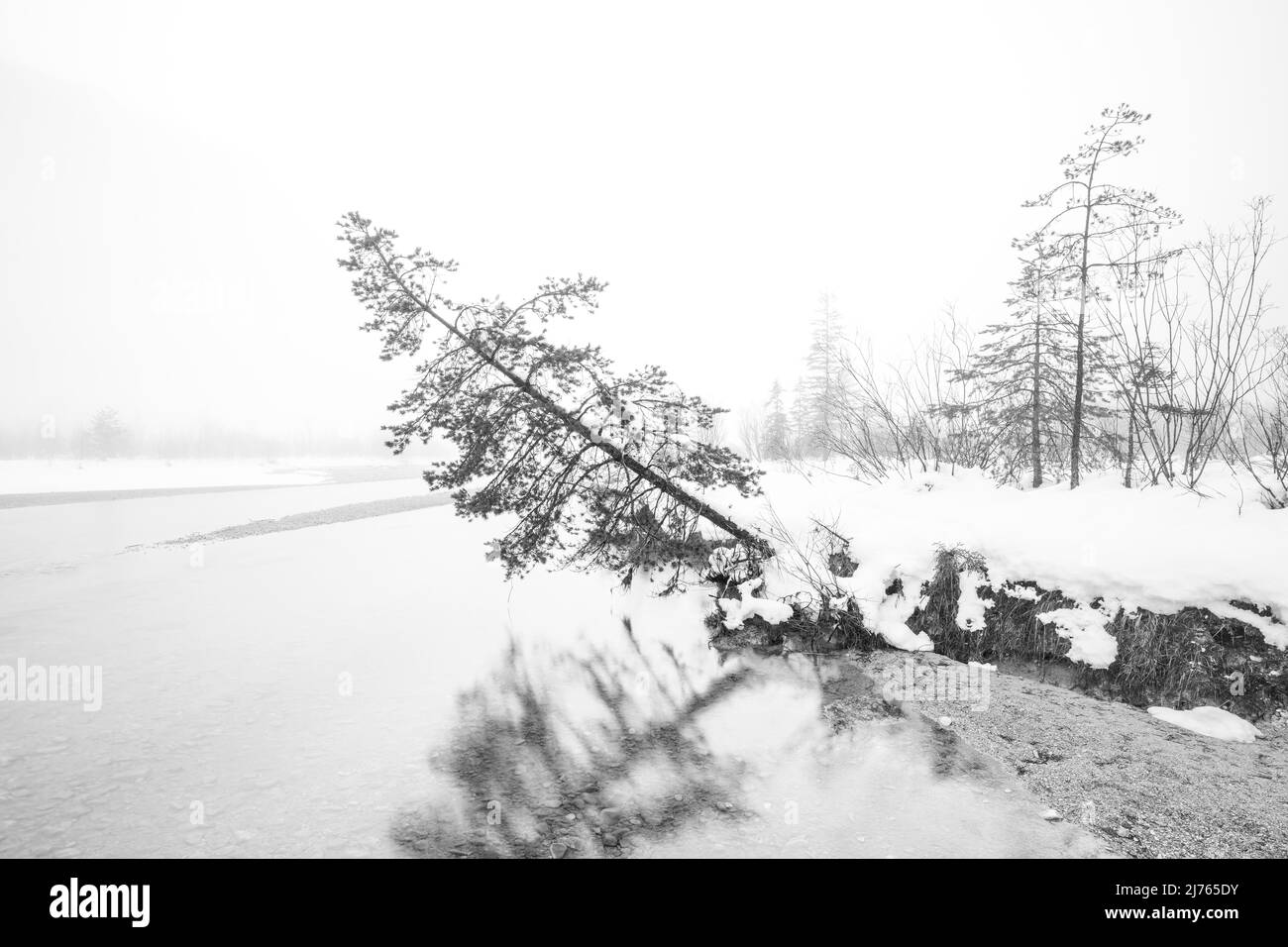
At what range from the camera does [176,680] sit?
7383 mm

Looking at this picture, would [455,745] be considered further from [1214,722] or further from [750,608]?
[1214,722]

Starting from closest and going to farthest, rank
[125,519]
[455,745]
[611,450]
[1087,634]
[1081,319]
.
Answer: [455,745]
[1087,634]
[611,450]
[1081,319]
[125,519]

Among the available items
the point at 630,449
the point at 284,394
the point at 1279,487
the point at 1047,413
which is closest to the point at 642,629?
the point at 630,449

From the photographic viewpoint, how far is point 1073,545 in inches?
278

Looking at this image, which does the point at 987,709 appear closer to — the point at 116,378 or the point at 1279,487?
the point at 1279,487

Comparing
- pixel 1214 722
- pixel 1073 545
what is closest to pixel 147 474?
pixel 1073 545

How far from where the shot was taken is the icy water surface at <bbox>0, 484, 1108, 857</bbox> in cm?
429

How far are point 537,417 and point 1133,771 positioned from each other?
727cm

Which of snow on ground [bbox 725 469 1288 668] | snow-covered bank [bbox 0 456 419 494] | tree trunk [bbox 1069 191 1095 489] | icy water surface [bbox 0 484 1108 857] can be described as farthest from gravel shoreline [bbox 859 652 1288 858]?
snow-covered bank [bbox 0 456 419 494]

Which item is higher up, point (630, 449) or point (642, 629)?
point (630, 449)

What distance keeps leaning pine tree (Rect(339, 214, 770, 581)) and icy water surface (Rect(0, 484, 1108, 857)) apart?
5.72 feet

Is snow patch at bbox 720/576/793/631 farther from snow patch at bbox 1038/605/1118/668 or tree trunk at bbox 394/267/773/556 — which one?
snow patch at bbox 1038/605/1118/668

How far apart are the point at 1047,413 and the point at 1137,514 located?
24.2 feet

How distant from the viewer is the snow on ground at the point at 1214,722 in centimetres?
533
